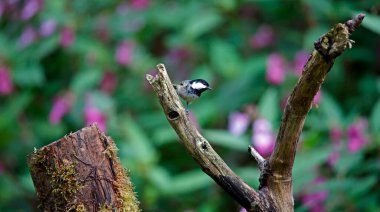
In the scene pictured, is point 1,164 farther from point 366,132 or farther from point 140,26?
point 366,132

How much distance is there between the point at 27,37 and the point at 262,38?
129cm

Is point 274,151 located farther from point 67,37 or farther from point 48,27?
point 48,27

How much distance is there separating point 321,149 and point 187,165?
1195mm

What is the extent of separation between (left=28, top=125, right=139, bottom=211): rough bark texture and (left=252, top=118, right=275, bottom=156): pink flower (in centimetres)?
163

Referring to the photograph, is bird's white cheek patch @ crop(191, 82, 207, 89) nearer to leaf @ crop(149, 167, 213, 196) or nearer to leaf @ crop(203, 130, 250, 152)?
leaf @ crop(203, 130, 250, 152)

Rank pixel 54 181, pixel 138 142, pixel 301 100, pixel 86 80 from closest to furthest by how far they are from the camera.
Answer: pixel 301 100
pixel 54 181
pixel 138 142
pixel 86 80

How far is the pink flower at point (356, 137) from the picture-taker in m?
3.21

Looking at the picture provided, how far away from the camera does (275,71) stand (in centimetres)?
377

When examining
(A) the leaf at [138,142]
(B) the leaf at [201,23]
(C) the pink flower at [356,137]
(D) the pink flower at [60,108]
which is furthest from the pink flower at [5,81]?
(C) the pink flower at [356,137]

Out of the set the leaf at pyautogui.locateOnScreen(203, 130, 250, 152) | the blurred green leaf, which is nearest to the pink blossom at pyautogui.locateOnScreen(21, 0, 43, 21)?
the leaf at pyautogui.locateOnScreen(203, 130, 250, 152)

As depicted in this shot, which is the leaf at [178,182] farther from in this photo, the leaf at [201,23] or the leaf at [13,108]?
the leaf at [13,108]

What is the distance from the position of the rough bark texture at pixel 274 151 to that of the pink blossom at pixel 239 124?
197cm

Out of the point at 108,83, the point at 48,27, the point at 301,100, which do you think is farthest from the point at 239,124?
the point at 301,100

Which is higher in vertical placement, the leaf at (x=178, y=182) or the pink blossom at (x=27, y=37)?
the pink blossom at (x=27, y=37)
